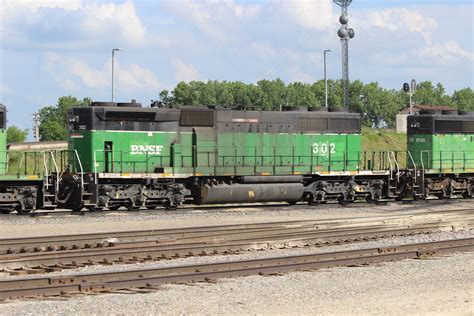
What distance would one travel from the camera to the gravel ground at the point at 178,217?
2030 centimetres

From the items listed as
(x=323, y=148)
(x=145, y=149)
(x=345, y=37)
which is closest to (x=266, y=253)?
(x=145, y=149)

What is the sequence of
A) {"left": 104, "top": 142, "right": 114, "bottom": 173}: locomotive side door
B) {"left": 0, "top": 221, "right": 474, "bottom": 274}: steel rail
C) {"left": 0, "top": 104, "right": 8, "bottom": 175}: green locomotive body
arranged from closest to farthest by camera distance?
{"left": 0, "top": 221, "right": 474, "bottom": 274}: steel rail
{"left": 0, "top": 104, "right": 8, "bottom": 175}: green locomotive body
{"left": 104, "top": 142, "right": 114, "bottom": 173}: locomotive side door

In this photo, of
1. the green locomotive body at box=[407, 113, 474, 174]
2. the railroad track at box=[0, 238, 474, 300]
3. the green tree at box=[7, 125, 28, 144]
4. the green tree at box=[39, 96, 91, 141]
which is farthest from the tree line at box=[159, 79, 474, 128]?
the railroad track at box=[0, 238, 474, 300]

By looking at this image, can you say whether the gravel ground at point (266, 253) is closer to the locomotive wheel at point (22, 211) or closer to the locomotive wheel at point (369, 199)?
the locomotive wheel at point (22, 211)

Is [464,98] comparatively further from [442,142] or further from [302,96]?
[442,142]

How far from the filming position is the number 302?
2908cm

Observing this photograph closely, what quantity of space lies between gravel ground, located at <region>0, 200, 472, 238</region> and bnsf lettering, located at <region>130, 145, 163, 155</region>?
7.35 ft

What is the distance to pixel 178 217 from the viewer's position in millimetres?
23266

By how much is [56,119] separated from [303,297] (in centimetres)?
10689

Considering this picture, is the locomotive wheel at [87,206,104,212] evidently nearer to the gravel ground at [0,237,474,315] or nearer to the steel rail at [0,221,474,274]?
the steel rail at [0,221,474,274]

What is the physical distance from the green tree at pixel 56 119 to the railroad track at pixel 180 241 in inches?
2631

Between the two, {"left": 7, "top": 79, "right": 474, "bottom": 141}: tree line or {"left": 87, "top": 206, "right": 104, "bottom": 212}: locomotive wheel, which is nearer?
{"left": 87, "top": 206, "right": 104, "bottom": 212}: locomotive wheel

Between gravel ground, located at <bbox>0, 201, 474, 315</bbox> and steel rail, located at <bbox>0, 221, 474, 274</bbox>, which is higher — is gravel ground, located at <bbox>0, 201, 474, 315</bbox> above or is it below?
below

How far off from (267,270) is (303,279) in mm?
722
